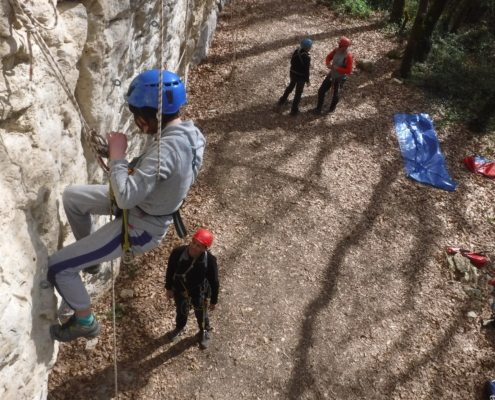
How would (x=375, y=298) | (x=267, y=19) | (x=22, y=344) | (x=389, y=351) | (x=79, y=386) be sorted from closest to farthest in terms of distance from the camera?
(x=22, y=344)
(x=79, y=386)
(x=389, y=351)
(x=375, y=298)
(x=267, y=19)

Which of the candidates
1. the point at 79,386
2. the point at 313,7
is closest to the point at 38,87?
the point at 79,386

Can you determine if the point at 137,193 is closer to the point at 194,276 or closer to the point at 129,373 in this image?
the point at 194,276

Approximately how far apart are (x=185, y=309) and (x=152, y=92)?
275 centimetres

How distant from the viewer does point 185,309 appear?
4488 millimetres

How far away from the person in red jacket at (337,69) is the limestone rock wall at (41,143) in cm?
491

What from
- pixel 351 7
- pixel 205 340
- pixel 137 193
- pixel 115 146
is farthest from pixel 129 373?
pixel 351 7

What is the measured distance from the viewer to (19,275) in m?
2.60

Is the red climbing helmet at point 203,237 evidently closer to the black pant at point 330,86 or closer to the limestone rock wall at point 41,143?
the limestone rock wall at point 41,143

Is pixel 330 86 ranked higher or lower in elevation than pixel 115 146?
lower

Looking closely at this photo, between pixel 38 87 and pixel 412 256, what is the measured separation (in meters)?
5.66

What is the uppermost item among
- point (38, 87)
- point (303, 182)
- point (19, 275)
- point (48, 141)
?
point (38, 87)

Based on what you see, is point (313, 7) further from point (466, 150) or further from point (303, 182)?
point (303, 182)

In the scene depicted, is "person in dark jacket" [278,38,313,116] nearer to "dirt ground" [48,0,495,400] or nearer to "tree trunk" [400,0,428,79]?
"dirt ground" [48,0,495,400]

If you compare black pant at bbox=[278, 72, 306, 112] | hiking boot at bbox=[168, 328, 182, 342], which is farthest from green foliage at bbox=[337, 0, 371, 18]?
hiking boot at bbox=[168, 328, 182, 342]
